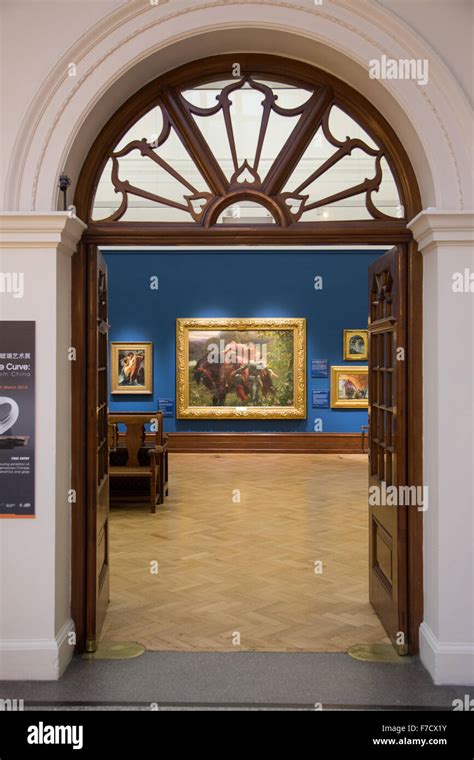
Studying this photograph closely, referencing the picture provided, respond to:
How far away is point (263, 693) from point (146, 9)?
4260 mm

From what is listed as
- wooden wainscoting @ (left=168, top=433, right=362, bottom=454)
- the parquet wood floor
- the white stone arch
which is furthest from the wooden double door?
wooden wainscoting @ (left=168, top=433, right=362, bottom=454)

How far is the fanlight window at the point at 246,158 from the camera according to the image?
4.43 metres

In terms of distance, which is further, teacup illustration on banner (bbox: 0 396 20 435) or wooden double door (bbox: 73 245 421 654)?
wooden double door (bbox: 73 245 421 654)

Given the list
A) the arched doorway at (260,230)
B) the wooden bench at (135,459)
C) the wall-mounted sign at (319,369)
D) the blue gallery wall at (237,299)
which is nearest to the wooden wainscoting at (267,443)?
the blue gallery wall at (237,299)

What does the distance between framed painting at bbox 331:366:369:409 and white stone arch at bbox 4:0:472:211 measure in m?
10.0

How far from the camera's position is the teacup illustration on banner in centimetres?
402

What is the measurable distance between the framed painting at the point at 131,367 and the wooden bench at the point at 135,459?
4772 mm

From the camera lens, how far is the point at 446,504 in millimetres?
3998

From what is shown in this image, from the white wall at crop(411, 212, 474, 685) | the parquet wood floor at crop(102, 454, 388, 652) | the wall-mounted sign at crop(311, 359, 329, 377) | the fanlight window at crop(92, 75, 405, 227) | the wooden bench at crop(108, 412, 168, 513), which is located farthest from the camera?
the wall-mounted sign at crop(311, 359, 329, 377)

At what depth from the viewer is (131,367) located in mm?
14086

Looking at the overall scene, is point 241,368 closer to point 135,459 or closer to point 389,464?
point 135,459

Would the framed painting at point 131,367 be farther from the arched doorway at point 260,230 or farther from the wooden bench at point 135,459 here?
the arched doorway at point 260,230

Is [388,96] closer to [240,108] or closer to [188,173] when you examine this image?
[240,108]

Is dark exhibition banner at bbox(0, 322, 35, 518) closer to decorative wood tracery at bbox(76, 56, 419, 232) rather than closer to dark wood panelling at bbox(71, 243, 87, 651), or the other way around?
dark wood panelling at bbox(71, 243, 87, 651)
